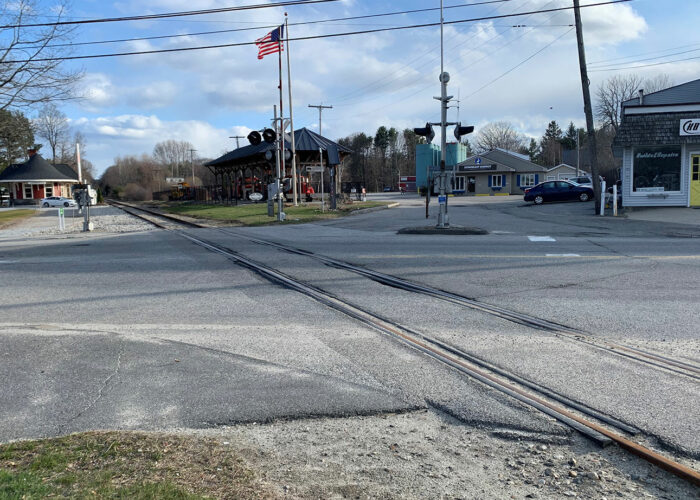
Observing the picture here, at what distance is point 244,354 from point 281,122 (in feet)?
82.7

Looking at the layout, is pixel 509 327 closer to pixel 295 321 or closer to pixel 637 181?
pixel 295 321

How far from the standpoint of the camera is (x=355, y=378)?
5184mm

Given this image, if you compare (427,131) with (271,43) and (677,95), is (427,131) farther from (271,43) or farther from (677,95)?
(677,95)

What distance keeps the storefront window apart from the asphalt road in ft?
49.4

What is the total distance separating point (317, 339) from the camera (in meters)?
6.56

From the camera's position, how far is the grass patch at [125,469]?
318 centimetres

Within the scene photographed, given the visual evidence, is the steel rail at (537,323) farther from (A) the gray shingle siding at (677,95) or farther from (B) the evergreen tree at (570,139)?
(B) the evergreen tree at (570,139)

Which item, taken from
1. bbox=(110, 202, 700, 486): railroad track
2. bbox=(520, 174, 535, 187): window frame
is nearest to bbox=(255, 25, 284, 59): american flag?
bbox=(110, 202, 700, 486): railroad track

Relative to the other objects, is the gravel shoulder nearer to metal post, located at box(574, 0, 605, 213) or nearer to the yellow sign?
metal post, located at box(574, 0, 605, 213)

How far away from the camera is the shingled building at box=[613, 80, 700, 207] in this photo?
25500 millimetres

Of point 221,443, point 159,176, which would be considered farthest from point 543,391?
point 159,176

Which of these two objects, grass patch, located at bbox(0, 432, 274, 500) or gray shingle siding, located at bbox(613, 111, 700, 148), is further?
gray shingle siding, located at bbox(613, 111, 700, 148)

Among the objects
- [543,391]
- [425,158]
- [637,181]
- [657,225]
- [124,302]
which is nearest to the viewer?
[543,391]

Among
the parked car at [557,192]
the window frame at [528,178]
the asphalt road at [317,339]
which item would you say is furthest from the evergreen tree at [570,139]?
the asphalt road at [317,339]
